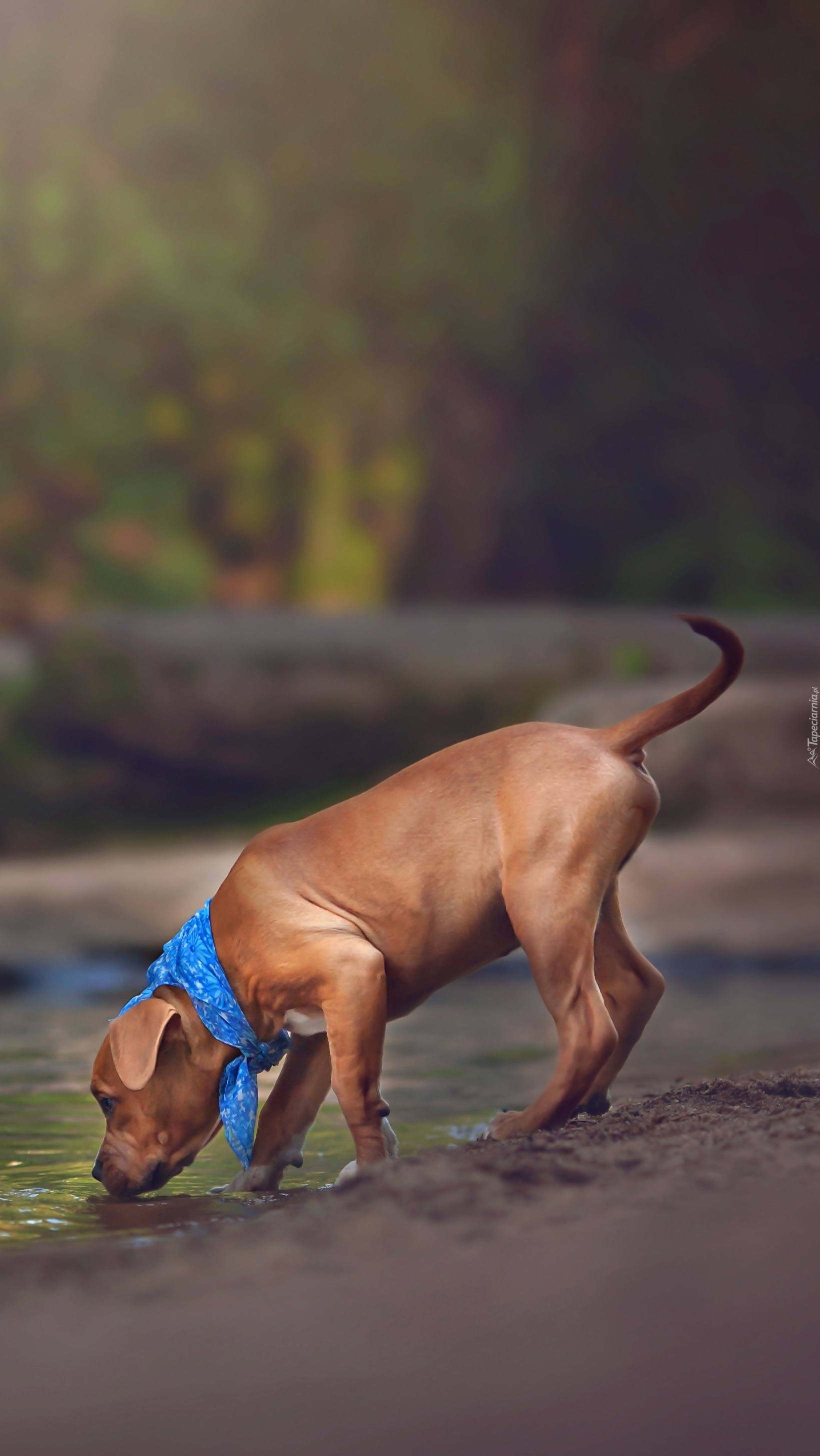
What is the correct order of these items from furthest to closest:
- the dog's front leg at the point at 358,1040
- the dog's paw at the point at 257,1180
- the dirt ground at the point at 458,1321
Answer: the dog's paw at the point at 257,1180 < the dog's front leg at the point at 358,1040 < the dirt ground at the point at 458,1321

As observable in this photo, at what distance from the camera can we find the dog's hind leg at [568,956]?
9.66 ft

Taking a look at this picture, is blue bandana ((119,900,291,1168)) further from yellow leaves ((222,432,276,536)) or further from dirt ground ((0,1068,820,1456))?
yellow leaves ((222,432,276,536))

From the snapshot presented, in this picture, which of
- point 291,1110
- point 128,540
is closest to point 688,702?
point 291,1110

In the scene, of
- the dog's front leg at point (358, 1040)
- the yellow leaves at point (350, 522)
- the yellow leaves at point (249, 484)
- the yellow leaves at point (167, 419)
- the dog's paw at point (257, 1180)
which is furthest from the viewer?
the yellow leaves at point (350, 522)

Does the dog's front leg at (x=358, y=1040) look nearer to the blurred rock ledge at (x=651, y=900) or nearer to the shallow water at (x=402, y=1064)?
the shallow water at (x=402, y=1064)

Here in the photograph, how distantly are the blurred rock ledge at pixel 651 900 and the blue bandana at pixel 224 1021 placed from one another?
4.55 metres

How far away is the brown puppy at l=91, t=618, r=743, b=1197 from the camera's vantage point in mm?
2955

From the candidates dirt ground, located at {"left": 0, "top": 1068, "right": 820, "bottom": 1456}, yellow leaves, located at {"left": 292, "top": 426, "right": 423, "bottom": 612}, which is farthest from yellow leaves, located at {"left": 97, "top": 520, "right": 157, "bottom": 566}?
dirt ground, located at {"left": 0, "top": 1068, "right": 820, "bottom": 1456}

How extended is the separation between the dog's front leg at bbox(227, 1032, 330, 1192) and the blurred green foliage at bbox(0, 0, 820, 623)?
1210 cm

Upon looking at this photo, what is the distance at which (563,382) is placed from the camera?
53.7 ft

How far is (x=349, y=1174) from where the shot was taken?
272 cm

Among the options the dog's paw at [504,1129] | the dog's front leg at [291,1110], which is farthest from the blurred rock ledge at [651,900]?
the dog's paw at [504,1129]

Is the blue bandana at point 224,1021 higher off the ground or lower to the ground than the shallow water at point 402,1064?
higher

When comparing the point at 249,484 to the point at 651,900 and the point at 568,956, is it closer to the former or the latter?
the point at 651,900
